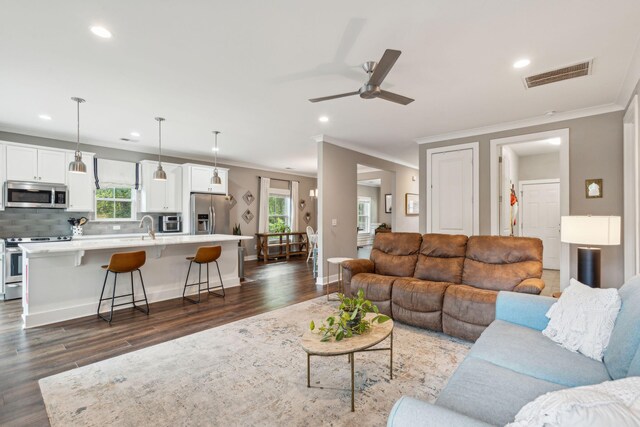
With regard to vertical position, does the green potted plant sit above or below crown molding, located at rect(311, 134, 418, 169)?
below

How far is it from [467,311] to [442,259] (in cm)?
87

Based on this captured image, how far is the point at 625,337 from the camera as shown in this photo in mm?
1444

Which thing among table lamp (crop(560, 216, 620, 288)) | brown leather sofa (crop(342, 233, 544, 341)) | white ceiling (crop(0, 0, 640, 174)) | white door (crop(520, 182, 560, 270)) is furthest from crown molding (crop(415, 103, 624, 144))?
white door (crop(520, 182, 560, 270))

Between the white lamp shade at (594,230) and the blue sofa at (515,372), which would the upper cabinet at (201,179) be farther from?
the blue sofa at (515,372)

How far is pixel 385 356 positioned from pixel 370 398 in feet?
2.16

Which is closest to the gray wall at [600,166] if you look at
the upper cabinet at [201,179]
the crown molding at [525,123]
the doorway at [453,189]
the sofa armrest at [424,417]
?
the crown molding at [525,123]

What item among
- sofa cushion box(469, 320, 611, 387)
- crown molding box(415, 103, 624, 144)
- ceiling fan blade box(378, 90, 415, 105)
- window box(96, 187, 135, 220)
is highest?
crown molding box(415, 103, 624, 144)

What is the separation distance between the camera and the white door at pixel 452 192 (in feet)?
17.0

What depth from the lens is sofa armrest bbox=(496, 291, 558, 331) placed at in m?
2.09

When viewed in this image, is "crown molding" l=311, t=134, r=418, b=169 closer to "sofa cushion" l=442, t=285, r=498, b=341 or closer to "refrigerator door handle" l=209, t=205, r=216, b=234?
"refrigerator door handle" l=209, t=205, r=216, b=234

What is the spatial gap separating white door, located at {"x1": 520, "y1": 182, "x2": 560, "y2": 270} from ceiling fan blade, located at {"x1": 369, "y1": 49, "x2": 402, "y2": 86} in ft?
20.7

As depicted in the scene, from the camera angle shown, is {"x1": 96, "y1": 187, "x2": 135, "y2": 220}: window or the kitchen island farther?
{"x1": 96, "y1": 187, "x2": 135, "y2": 220}: window

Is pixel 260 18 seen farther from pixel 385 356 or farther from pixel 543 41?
pixel 385 356

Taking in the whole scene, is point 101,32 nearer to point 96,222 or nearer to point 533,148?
point 96,222
